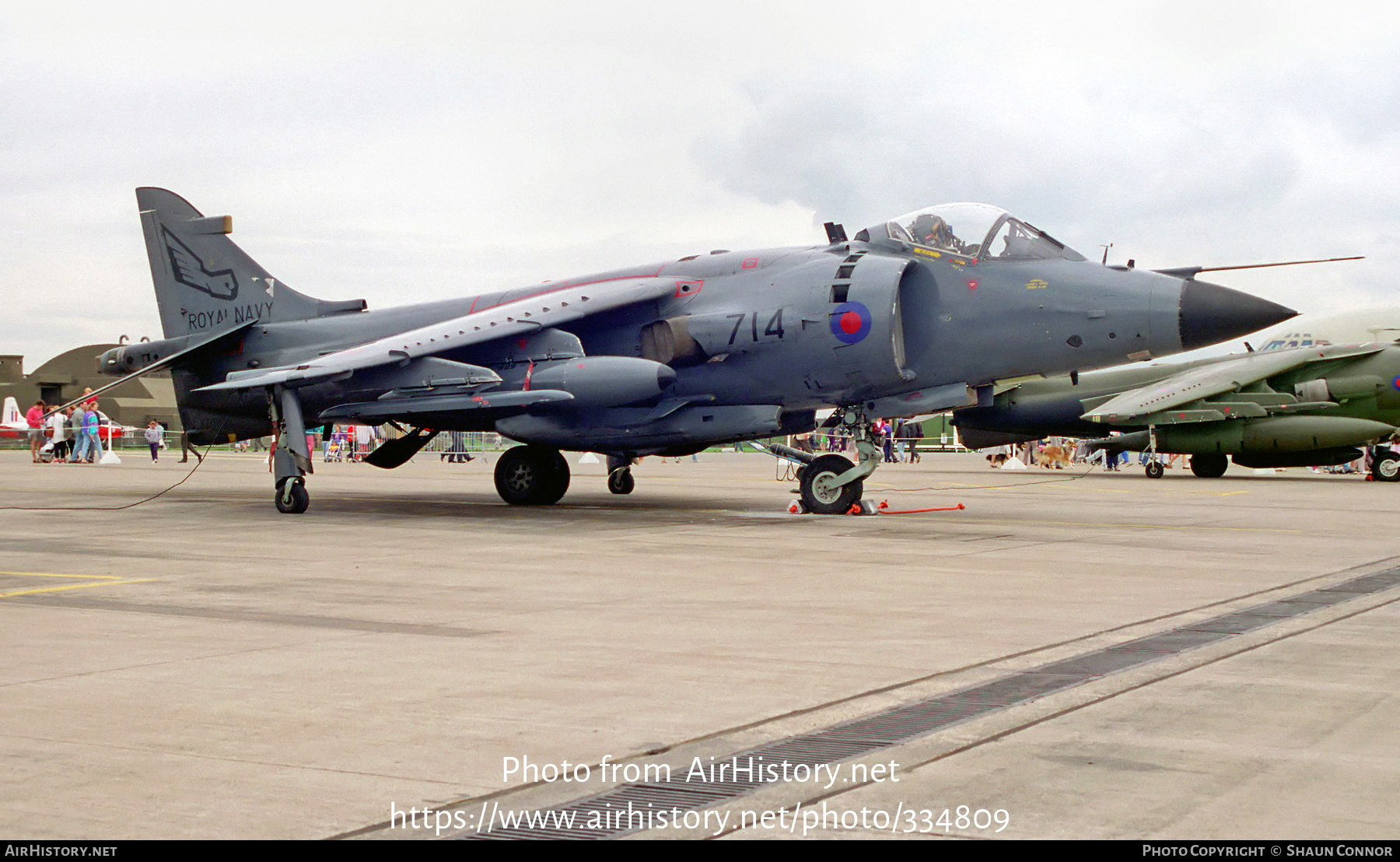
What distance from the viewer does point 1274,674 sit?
5535 mm

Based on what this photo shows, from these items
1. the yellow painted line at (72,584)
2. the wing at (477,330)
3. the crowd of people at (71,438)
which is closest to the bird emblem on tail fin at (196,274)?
the wing at (477,330)

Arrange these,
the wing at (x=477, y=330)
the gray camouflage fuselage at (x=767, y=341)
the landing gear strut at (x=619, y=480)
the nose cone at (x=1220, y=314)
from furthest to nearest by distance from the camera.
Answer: the landing gear strut at (x=619, y=480)
the wing at (x=477, y=330)
the gray camouflage fuselage at (x=767, y=341)
the nose cone at (x=1220, y=314)

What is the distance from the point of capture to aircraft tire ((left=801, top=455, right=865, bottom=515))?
15352 millimetres

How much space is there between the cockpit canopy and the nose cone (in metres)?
1.52

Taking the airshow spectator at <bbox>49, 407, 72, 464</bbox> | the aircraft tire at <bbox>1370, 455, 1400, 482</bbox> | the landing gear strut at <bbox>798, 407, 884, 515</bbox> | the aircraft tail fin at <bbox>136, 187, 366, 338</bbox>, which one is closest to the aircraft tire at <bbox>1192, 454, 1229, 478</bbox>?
the aircraft tire at <bbox>1370, 455, 1400, 482</bbox>

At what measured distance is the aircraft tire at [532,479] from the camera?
692 inches

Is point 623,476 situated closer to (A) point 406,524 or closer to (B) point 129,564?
(A) point 406,524

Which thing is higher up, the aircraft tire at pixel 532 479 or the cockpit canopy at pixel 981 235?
the cockpit canopy at pixel 981 235

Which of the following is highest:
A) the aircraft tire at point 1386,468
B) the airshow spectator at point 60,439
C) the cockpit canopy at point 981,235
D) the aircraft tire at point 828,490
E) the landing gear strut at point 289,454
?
the cockpit canopy at point 981,235

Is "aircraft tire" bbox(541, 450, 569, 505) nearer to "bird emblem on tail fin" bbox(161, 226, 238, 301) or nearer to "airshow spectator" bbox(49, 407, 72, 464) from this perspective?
"bird emblem on tail fin" bbox(161, 226, 238, 301)

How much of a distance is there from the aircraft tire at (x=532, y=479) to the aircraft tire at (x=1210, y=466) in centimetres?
1829

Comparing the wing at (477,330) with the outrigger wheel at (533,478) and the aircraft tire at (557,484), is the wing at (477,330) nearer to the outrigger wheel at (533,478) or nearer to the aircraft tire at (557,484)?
the outrigger wheel at (533,478)
